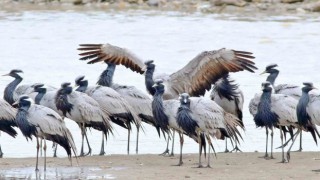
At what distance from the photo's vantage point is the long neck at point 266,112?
15945 mm

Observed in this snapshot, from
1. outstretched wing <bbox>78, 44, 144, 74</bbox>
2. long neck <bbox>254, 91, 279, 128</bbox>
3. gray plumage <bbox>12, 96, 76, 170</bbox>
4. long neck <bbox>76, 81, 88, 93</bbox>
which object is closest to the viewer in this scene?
gray plumage <bbox>12, 96, 76, 170</bbox>

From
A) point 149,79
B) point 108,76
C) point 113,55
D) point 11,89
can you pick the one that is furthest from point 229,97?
point 11,89

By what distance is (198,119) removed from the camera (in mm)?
15031

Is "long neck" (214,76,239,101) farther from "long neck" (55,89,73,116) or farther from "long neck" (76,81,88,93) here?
"long neck" (55,89,73,116)

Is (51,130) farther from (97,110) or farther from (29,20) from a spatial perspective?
(29,20)

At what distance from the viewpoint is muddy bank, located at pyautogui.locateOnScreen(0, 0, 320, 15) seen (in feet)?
163

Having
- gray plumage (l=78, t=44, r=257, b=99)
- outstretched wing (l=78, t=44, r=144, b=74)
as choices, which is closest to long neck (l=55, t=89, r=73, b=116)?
gray plumage (l=78, t=44, r=257, b=99)

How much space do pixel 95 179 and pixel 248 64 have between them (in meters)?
4.33

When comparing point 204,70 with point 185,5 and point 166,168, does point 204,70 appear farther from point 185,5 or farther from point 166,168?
point 185,5

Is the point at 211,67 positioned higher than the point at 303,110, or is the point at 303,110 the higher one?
the point at 211,67

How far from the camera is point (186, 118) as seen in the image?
15.0 m

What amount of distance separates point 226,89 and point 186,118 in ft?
9.30

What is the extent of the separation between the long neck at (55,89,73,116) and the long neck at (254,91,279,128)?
2920 millimetres

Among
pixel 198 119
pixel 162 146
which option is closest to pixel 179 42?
pixel 162 146
